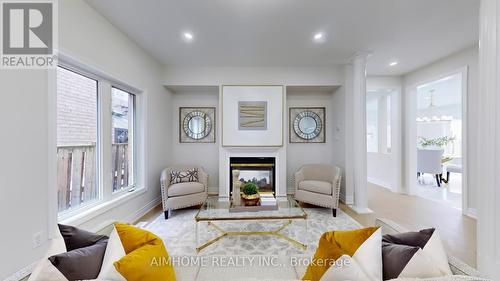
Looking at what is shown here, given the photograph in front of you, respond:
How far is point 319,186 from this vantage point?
3.44 m

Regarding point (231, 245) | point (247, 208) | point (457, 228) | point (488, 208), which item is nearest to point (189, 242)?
point (231, 245)

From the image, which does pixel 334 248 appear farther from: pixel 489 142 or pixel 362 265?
Answer: pixel 489 142

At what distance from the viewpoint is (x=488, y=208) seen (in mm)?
1610

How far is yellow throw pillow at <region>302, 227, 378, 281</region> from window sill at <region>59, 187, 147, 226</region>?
2336 millimetres

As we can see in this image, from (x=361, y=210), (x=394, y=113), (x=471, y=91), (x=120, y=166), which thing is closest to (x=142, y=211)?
(x=120, y=166)

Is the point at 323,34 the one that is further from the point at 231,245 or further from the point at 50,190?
the point at 50,190

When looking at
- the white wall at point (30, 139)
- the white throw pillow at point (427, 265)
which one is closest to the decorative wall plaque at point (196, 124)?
the white wall at point (30, 139)

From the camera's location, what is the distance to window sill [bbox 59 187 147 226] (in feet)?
6.85

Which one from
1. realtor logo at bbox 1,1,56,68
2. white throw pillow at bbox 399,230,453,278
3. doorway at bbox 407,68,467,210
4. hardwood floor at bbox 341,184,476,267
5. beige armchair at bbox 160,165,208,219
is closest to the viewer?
white throw pillow at bbox 399,230,453,278

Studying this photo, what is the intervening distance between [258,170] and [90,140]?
2.81 meters

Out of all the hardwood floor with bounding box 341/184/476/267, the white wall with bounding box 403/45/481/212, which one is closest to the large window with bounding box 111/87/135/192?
the hardwood floor with bounding box 341/184/476/267

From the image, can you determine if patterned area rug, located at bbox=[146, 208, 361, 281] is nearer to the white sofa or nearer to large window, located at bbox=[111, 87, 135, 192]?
the white sofa

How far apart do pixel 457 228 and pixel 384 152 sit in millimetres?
3102

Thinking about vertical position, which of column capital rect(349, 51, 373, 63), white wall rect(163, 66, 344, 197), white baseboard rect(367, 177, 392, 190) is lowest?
white baseboard rect(367, 177, 392, 190)
